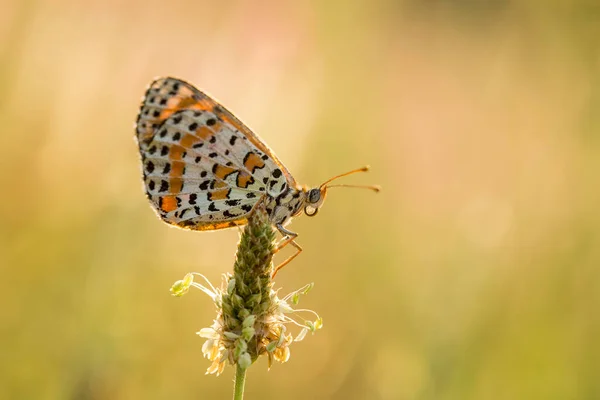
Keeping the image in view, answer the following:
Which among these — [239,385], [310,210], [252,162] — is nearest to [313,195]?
[310,210]

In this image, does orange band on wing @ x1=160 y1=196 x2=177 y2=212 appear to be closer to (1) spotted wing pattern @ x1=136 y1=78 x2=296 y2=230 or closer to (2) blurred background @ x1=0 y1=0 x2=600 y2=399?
(1) spotted wing pattern @ x1=136 y1=78 x2=296 y2=230

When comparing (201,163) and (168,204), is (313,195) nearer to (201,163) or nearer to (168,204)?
(201,163)

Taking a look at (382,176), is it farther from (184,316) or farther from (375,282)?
(184,316)

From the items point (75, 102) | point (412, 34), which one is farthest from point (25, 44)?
point (412, 34)

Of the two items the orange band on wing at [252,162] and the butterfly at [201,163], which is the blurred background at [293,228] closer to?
the butterfly at [201,163]

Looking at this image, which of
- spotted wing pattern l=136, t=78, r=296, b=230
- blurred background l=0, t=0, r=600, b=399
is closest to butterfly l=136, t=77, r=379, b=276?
spotted wing pattern l=136, t=78, r=296, b=230

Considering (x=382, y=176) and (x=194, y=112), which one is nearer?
(x=194, y=112)
